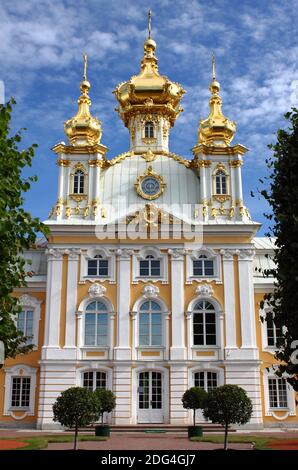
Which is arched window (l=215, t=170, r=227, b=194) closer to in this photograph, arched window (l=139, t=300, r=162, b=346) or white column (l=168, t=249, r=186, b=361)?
white column (l=168, t=249, r=186, b=361)

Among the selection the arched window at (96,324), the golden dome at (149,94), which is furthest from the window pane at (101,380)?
the golden dome at (149,94)

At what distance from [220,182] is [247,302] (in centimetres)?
731

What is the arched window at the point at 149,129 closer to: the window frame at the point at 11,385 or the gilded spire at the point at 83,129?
the gilded spire at the point at 83,129

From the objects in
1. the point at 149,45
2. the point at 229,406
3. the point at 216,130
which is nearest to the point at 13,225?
the point at 229,406

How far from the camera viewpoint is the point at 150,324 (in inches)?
1282

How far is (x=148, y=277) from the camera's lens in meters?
33.1

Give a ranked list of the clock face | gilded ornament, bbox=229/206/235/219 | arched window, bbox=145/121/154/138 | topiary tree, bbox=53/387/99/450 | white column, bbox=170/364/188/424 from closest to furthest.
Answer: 1. topiary tree, bbox=53/387/99/450
2. white column, bbox=170/364/188/424
3. gilded ornament, bbox=229/206/235/219
4. the clock face
5. arched window, bbox=145/121/154/138

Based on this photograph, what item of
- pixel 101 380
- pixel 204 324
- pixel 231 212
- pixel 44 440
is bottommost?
pixel 44 440

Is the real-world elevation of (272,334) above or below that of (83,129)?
below

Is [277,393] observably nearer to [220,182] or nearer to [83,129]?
[220,182]

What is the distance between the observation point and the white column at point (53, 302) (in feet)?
105

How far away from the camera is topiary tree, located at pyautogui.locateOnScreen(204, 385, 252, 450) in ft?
69.4

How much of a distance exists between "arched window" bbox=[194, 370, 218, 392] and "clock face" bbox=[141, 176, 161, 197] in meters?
10.6

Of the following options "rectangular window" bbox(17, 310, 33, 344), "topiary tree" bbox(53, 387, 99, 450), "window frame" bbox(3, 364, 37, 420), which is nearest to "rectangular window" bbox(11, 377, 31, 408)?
"window frame" bbox(3, 364, 37, 420)
